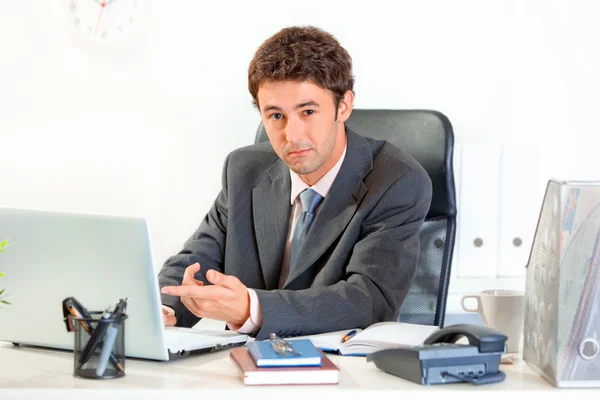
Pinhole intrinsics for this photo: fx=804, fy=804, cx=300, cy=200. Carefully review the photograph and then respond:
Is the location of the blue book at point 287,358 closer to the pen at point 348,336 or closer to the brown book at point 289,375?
the brown book at point 289,375

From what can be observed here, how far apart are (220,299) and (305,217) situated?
0.52 metres

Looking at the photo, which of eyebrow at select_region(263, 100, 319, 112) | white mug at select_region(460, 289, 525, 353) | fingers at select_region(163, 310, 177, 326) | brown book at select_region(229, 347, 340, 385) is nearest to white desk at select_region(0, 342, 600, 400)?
brown book at select_region(229, 347, 340, 385)

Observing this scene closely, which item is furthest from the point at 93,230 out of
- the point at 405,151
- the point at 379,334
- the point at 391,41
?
the point at 391,41

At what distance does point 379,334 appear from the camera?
1393mm

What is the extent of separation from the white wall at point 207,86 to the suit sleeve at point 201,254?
64cm

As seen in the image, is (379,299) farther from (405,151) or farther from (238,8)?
(238,8)

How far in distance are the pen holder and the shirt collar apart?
842 mm

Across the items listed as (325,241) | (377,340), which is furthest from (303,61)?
(377,340)

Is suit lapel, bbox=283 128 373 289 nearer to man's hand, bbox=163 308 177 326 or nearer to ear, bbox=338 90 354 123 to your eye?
ear, bbox=338 90 354 123

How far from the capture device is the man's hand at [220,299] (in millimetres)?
1427

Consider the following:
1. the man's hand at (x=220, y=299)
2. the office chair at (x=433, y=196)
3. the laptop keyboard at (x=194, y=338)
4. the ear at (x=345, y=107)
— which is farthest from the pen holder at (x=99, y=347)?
the office chair at (x=433, y=196)

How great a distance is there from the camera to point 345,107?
198cm

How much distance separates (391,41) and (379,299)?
1.35 meters

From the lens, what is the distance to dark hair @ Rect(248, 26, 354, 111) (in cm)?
185
